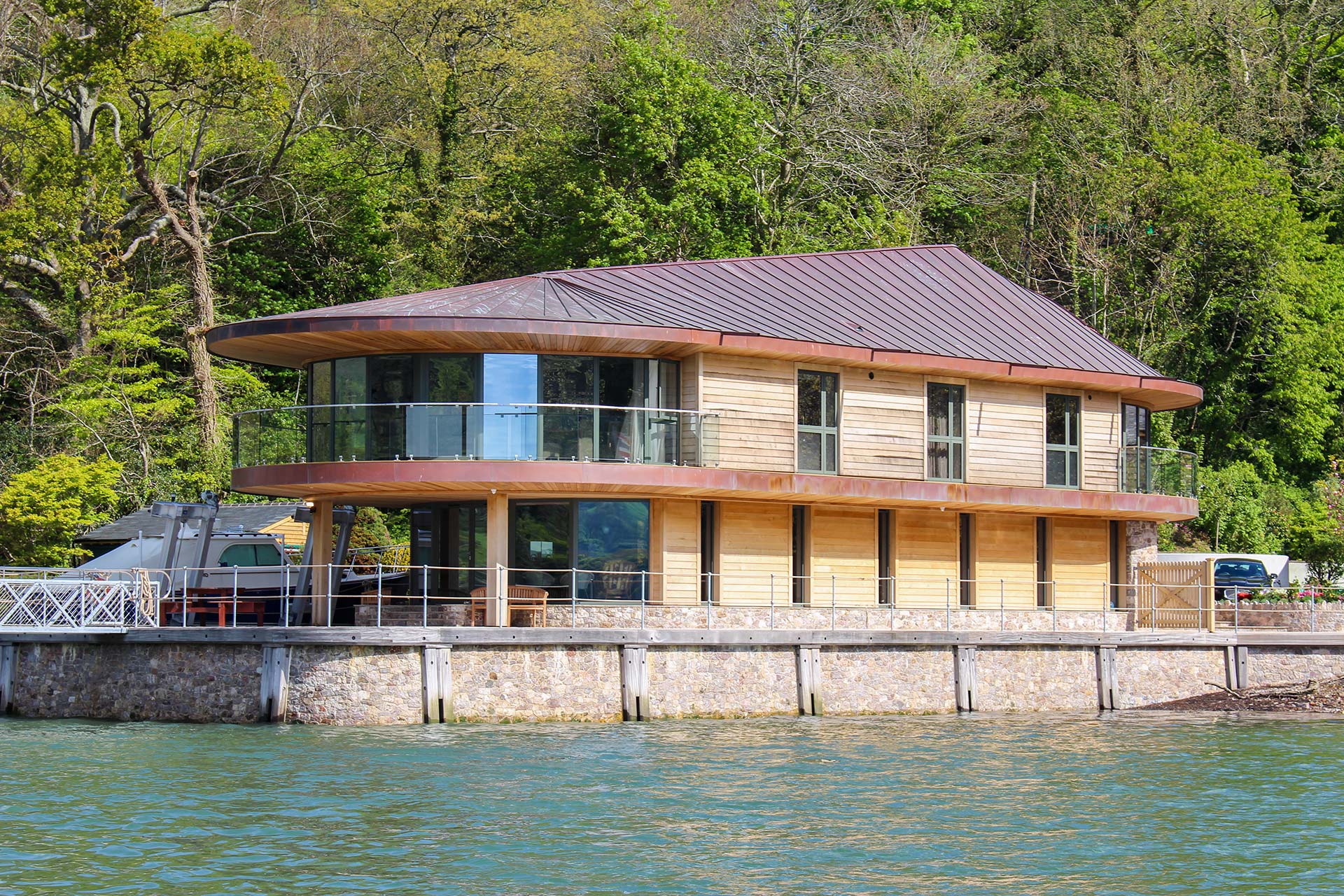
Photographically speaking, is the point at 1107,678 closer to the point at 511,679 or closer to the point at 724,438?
the point at 724,438

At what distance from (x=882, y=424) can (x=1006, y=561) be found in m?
4.42

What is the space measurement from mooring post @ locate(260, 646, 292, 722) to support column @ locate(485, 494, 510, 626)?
3.67 meters

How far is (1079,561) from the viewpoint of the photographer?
35156 mm

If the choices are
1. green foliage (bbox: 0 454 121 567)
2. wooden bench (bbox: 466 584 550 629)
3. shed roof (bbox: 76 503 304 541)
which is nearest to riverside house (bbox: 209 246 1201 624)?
wooden bench (bbox: 466 584 550 629)

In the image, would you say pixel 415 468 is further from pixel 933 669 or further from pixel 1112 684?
pixel 1112 684

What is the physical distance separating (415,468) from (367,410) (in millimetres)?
1629

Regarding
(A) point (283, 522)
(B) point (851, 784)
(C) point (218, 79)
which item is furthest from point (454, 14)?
(B) point (851, 784)

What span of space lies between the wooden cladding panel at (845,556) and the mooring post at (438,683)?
329 inches

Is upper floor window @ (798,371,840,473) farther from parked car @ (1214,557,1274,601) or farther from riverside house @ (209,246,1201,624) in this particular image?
parked car @ (1214,557,1274,601)

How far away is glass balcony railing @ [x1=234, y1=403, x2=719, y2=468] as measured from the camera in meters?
27.9

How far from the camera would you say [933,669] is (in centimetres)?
2983

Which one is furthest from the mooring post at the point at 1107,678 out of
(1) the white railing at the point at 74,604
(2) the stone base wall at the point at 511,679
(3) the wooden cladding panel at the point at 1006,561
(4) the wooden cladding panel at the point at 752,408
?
(1) the white railing at the point at 74,604

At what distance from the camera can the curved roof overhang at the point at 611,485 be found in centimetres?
2752

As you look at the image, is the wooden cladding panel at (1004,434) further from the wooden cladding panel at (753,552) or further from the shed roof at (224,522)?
the shed roof at (224,522)
